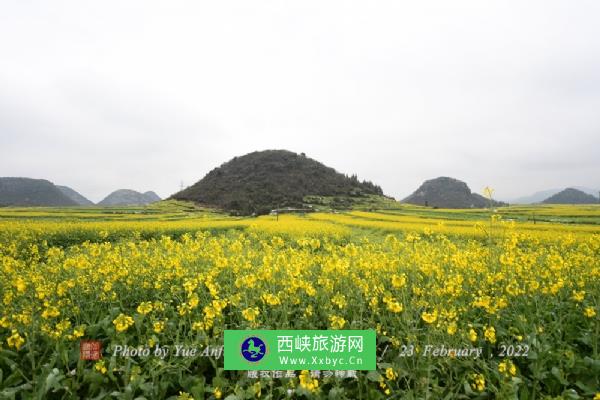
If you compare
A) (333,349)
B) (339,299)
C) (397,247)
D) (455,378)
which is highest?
(397,247)

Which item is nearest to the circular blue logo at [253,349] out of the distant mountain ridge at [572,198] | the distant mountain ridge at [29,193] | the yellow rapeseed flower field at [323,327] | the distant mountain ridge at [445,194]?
the yellow rapeseed flower field at [323,327]

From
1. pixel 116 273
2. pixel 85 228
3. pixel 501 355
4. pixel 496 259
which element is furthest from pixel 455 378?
pixel 85 228

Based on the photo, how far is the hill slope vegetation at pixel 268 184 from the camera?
3032 inches

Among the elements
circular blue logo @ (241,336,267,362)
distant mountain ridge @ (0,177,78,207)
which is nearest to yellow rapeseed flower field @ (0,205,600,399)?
circular blue logo @ (241,336,267,362)

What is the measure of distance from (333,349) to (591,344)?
9.75 ft

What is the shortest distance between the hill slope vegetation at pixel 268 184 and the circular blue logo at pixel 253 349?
195 feet

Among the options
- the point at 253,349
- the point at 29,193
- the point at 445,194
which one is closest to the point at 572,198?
the point at 445,194

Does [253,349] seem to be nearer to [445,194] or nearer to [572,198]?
[445,194]

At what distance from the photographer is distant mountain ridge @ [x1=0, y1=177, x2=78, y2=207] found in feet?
470

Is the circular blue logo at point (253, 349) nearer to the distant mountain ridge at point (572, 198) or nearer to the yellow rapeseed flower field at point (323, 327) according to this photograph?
the yellow rapeseed flower field at point (323, 327)

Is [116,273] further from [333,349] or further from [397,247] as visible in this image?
[397,247]

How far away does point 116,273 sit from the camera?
498 cm

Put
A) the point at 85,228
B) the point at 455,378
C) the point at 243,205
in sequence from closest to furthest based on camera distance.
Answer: the point at 455,378, the point at 85,228, the point at 243,205

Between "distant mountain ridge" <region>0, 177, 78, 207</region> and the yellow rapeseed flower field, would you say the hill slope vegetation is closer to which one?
the yellow rapeseed flower field
